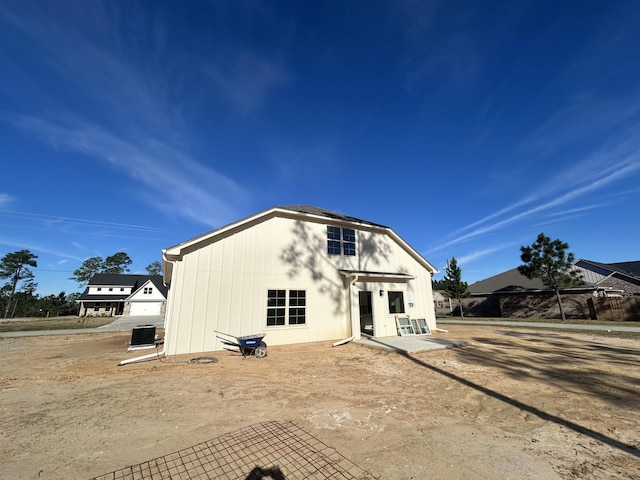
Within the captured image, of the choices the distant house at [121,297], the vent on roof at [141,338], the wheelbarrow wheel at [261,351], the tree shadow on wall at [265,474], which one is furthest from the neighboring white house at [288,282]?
the distant house at [121,297]

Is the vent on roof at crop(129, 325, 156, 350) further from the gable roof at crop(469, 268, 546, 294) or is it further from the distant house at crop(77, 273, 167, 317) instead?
the distant house at crop(77, 273, 167, 317)

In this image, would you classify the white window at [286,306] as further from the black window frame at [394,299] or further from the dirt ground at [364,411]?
the black window frame at [394,299]

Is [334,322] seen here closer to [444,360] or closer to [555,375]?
[444,360]

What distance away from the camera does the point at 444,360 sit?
8375 millimetres

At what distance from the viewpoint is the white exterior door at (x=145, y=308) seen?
41.4m

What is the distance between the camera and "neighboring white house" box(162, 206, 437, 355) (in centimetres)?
972

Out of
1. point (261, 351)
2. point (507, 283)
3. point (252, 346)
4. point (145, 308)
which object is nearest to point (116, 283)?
point (145, 308)

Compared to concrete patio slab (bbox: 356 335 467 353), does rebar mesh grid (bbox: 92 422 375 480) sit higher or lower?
lower

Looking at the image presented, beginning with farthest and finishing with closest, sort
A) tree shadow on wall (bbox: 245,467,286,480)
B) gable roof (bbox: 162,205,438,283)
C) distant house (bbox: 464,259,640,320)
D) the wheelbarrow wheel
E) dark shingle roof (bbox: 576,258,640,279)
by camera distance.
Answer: dark shingle roof (bbox: 576,258,640,279), distant house (bbox: 464,259,640,320), gable roof (bbox: 162,205,438,283), the wheelbarrow wheel, tree shadow on wall (bbox: 245,467,286,480)

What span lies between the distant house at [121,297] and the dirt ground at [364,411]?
3813 cm

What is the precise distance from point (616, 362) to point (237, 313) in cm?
1216

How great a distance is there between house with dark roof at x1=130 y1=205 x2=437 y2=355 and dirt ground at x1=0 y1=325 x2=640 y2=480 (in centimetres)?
194

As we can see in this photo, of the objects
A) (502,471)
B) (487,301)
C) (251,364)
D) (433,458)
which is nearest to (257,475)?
(433,458)

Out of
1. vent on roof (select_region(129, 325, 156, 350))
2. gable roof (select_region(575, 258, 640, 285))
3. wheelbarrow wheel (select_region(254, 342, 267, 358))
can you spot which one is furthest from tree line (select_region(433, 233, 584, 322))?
vent on roof (select_region(129, 325, 156, 350))
